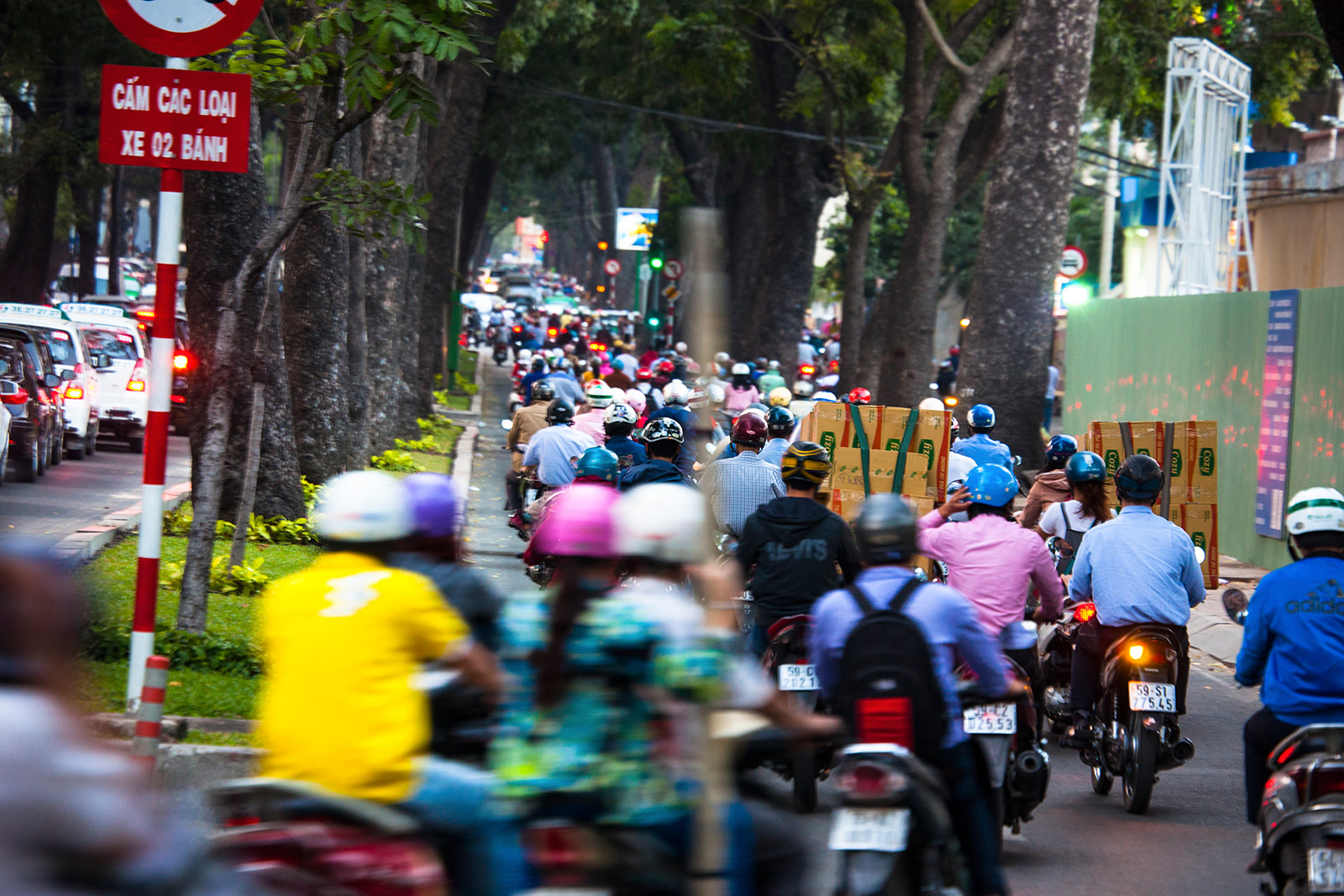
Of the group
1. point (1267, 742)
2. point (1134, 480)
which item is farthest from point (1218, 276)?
point (1267, 742)

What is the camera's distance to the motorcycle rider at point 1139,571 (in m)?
7.60

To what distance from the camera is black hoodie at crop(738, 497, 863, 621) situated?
752cm

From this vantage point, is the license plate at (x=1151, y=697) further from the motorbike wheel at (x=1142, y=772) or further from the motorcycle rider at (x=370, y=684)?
the motorcycle rider at (x=370, y=684)

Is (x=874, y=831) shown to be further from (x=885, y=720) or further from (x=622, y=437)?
(x=622, y=437)

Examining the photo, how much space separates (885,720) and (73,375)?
1842 centimetres

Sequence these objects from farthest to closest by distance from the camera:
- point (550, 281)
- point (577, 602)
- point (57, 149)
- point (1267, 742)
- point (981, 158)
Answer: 1. point (550, 281)
2. point (57, 149)
3. point (981, 158)
4. point (1267, 742)
5. point (577, 602)

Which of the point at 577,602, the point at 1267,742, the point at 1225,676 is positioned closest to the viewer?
the point at 577,602

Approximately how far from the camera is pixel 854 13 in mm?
26703

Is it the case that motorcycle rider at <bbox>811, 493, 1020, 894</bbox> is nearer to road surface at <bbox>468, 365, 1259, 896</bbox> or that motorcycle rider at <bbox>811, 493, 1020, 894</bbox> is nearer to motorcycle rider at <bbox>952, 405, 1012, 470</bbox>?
road surface at <bbox>468, 365, 1259, 896</bbox>

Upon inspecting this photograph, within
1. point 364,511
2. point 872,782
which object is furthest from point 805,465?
point 364,511

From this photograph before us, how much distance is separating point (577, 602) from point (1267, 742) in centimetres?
284

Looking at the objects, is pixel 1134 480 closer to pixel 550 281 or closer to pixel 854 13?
pixel 854 13

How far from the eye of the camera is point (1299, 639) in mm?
5594

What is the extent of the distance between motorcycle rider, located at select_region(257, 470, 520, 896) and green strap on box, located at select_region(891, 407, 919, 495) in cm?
800
